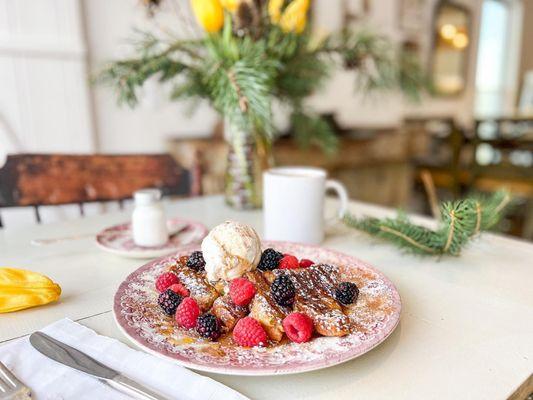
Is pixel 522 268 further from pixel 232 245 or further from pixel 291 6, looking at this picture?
pixel 291 6

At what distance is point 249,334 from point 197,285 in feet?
0.38

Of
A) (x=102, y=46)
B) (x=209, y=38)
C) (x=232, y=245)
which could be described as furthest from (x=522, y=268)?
(x=102, y=46)

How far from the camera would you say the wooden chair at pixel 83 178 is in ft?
3.49

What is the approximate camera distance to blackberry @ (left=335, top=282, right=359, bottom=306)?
1.71ft

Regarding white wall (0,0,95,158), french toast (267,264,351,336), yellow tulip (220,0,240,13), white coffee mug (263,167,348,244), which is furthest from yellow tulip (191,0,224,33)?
white wall (0,0,95,158)

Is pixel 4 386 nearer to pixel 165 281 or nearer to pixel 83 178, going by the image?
pixel 165 281

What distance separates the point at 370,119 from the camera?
3008 mm

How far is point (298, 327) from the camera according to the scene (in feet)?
1.47

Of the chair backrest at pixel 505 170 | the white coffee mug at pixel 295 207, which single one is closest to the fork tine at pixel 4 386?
the white coffee mug at pixel 295 207

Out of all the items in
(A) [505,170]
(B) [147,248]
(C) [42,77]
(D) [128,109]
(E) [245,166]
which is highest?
(C) [42,77]

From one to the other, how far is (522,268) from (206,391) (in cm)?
63

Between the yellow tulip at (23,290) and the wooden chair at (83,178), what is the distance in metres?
0.54

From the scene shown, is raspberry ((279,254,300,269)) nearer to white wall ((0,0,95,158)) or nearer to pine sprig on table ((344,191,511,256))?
→ pine sprig on table ((344,191,511,256))

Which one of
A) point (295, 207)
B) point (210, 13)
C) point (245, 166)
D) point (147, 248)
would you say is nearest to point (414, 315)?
point (295, 207)
